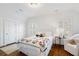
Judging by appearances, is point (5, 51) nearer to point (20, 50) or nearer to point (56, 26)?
point (20, 50)

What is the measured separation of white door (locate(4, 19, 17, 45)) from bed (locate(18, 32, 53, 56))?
0.16m

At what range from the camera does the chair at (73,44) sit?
137cm

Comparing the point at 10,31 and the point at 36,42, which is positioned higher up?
the point at 10,31

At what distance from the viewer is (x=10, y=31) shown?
1.30 meters

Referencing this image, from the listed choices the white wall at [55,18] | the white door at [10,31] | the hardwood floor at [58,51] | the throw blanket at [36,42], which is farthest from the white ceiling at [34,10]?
the hardwood floor at [58,51]

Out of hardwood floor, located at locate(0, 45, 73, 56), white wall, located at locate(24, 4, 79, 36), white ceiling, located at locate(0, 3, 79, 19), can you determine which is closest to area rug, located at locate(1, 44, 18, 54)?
hardwood floor, located at locate(0, 45, 73, 56)

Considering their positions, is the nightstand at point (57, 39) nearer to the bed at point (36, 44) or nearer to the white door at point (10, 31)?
the bed at point (36, 44)

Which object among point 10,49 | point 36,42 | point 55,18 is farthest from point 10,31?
point 55,18

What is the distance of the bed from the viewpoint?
138 cm

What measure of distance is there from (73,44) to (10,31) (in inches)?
43.7

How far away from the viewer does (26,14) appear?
1371 mm

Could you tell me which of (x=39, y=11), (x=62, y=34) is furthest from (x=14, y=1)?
(x=62, y=34)

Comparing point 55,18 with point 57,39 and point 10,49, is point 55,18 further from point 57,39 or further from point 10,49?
point 10,49

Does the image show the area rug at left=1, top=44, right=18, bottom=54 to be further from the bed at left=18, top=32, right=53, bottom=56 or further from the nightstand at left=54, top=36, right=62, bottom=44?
the nightstand at left=54, top=36, right=62, bottom=44
